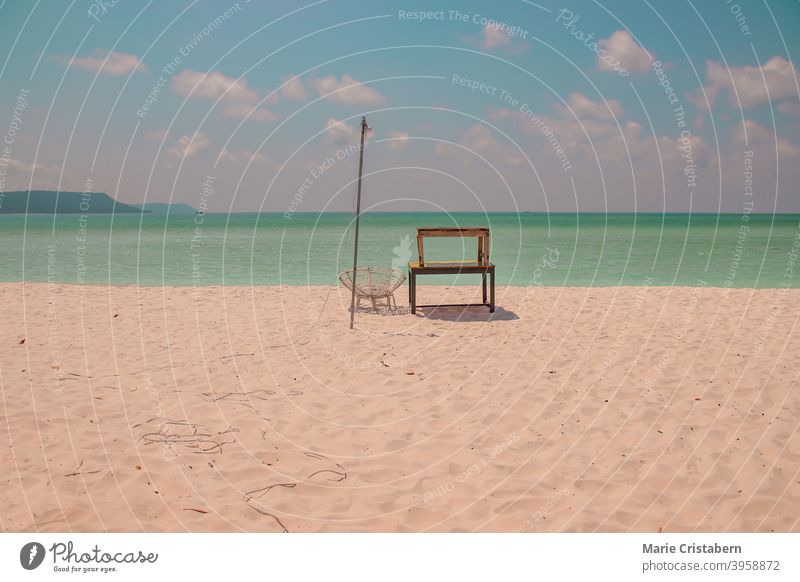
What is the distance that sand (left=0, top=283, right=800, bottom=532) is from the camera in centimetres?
384

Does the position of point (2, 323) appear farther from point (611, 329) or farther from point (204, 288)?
point (611, 329)

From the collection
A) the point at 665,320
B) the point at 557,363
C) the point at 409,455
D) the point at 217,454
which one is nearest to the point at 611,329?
the point at 665,320

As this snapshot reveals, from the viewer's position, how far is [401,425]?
523 cm

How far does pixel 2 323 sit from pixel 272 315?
170 inches
